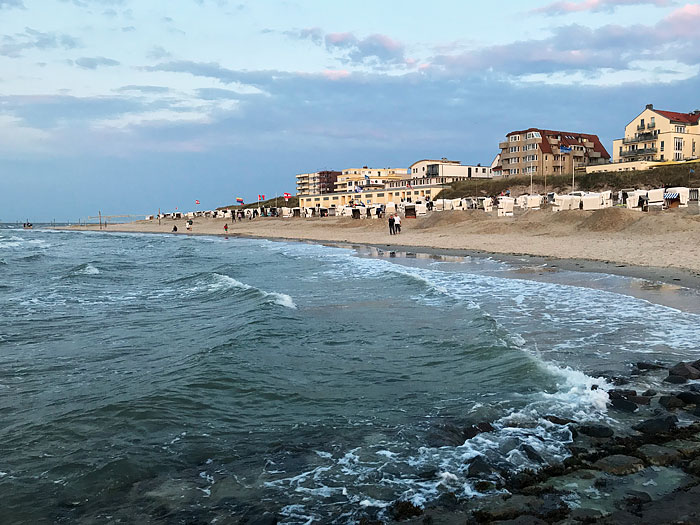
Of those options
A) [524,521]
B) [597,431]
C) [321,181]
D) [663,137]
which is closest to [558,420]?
[597,431]

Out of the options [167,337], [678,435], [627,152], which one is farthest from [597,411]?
[627,152]

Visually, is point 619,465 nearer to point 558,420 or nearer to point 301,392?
point 558,420

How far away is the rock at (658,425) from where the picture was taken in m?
5.75

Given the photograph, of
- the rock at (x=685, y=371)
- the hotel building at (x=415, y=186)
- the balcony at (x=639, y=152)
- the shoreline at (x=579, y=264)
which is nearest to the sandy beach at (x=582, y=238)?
the shoreline at (x=579, y=264)

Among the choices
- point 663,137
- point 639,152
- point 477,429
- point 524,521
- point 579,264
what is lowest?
point 477,429

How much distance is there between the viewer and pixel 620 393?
273 inches

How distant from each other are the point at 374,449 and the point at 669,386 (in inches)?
165

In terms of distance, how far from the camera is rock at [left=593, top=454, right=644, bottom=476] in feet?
16.3

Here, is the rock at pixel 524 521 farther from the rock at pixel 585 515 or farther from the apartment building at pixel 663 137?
the apartment building at pixel 663 137

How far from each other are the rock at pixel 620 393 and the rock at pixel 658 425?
2.73ft

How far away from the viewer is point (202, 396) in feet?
25.4

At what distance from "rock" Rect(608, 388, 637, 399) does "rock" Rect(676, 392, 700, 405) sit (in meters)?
0.50

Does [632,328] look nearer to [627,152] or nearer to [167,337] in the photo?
[167,337]

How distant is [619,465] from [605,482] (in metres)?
0.35
